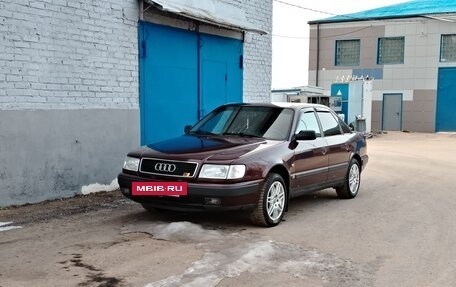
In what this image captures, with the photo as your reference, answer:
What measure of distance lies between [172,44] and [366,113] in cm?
1741

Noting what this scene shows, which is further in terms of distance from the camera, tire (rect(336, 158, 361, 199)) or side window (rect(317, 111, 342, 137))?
tire (rect(336, 158, 361, 199))

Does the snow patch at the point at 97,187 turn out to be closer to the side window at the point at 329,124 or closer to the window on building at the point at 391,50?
the side window at the point at 329,124

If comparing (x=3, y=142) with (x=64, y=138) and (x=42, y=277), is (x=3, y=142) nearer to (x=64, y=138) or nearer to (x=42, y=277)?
(x=64, y=138)

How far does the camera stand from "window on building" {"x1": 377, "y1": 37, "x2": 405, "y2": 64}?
2952 cm

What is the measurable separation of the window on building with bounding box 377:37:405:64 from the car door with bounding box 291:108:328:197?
76.6ft

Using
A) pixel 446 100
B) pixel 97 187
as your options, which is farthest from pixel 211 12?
pixel 446 100

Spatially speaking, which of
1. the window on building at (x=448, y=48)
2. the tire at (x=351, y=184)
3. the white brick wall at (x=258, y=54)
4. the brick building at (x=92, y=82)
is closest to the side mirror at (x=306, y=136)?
the tire at (x=351, y=184)

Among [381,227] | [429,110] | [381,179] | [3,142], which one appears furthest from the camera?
[429,110]

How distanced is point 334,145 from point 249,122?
1606 millimetres

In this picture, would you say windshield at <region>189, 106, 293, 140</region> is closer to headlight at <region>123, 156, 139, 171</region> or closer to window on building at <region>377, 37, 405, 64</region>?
headlight at <region>123, 156, 139, 171</region>

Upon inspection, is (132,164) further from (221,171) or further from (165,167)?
(221,171)

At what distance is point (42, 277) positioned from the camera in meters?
4.66

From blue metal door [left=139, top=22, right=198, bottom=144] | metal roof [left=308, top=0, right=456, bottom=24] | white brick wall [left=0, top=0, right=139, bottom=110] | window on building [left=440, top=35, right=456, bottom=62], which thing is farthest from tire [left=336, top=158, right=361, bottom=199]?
metal roof [left=308, top=0, right=456, bottom=24]

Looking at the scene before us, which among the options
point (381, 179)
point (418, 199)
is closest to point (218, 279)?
point (418, 199)
